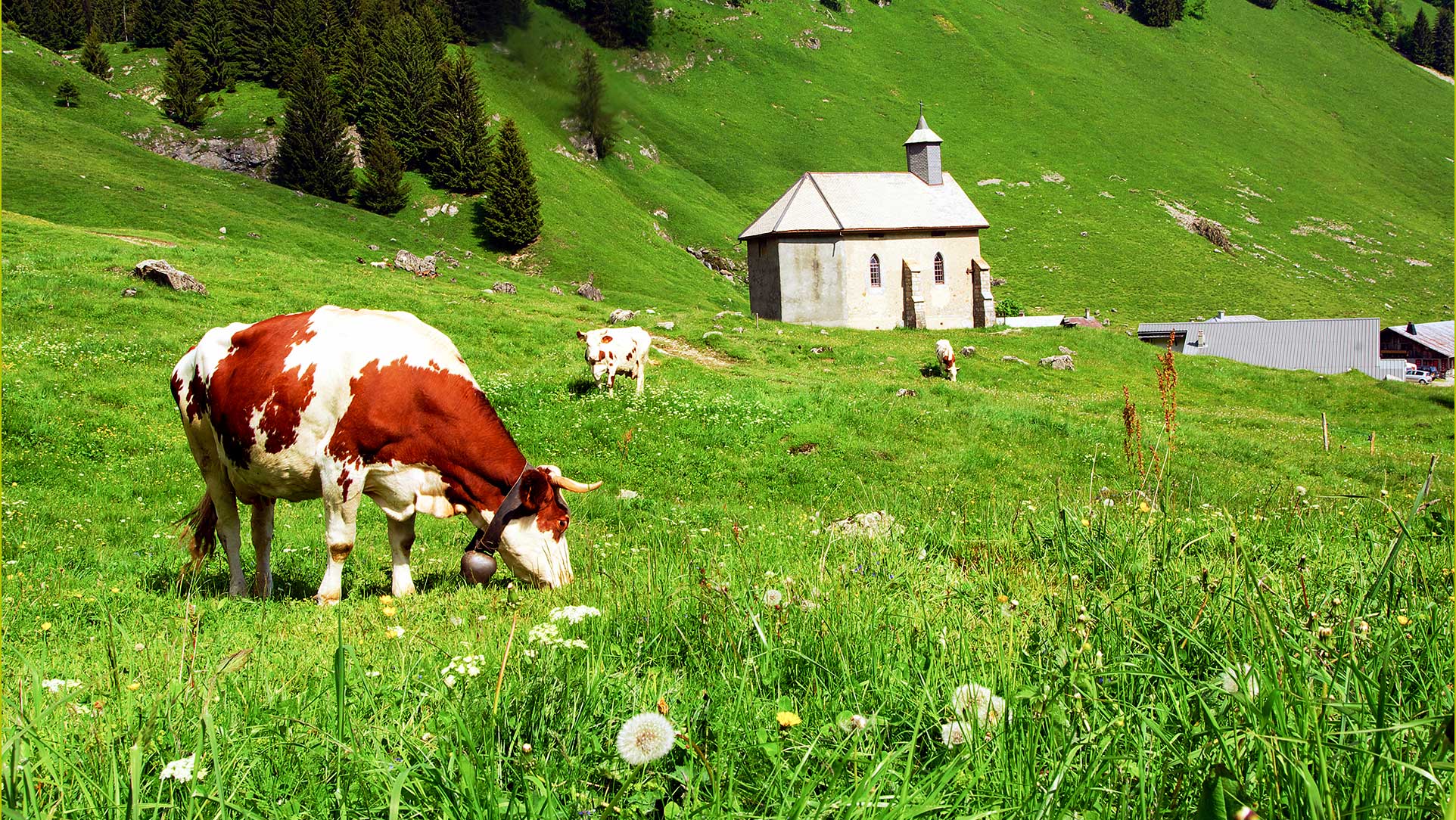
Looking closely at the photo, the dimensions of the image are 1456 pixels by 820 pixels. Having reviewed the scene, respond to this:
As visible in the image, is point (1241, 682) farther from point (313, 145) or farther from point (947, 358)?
point (313, 145)

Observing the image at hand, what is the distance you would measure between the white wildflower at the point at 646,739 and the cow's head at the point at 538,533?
16.4 ft

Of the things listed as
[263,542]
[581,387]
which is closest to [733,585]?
[263,542]

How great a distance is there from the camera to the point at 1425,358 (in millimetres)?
79438

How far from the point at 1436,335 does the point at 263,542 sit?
102 metres

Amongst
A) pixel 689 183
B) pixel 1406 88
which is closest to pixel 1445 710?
pixel 689 183

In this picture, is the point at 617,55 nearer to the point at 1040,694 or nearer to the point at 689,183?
the point at 689,183

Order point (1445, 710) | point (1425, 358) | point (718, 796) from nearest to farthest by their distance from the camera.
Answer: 1. point (718, 796)
2. point (1445, 710)
3. point (1425, 358)

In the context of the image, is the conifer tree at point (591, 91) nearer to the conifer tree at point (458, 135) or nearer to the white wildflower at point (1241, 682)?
the conifer tree at point (458, 135)

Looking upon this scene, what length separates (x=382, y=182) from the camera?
70.0 meters

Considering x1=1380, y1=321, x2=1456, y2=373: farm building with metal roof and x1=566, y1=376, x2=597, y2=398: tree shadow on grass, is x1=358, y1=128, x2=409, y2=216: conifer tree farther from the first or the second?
x1=1380, y1=321, x2=1456, y2=373: farm building with metal roof

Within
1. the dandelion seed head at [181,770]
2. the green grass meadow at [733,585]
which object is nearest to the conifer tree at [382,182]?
the green grass meadow at [733,585]

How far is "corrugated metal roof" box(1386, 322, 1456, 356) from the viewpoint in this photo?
3105 inches

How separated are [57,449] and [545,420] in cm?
827

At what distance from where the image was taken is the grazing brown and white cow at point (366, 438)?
7.48m
